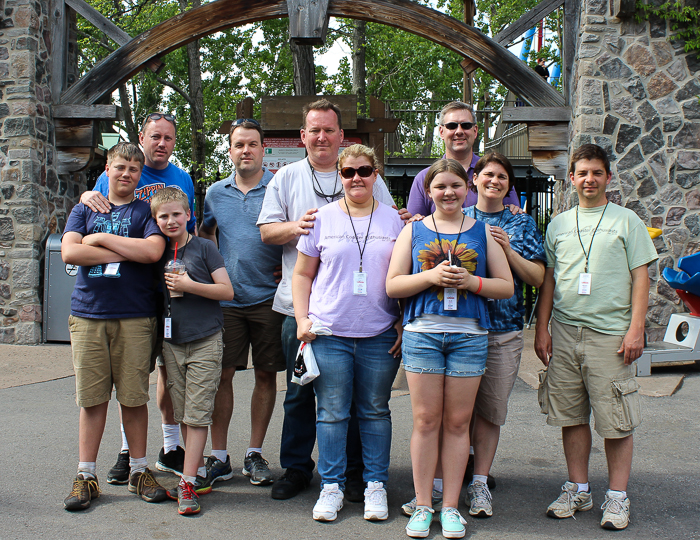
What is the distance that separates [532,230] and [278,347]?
1.61 meters

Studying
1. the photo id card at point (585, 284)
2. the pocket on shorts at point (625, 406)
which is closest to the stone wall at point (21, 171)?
the photo id card at point (585, 284)

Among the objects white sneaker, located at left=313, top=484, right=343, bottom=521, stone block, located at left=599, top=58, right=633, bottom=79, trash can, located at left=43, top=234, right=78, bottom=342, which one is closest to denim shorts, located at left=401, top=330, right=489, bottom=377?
white sneaker, located at left=313, top=484, right=343, bottom=521

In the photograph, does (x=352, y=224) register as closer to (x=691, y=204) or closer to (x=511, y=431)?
(x=511, y=431)

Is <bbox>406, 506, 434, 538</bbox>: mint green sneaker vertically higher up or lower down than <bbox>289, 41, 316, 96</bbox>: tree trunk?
lower down

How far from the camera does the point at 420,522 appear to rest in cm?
300

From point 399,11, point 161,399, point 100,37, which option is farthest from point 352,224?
point 100,37

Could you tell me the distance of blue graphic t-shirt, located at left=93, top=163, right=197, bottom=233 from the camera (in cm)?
379

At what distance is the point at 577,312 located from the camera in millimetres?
3246

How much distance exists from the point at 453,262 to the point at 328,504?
1357mm

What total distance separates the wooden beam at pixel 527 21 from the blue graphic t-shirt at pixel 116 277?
517 centimetres

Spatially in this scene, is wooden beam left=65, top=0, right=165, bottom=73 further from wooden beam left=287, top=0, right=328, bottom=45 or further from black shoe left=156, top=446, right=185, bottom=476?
black shoe left=156, top=446, right=185, bottom=476

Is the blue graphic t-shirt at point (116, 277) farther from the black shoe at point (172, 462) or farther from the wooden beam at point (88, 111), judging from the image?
the wooden beam at point (88, 111)

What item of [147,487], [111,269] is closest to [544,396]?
[147,487]

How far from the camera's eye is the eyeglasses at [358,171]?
3248mm
